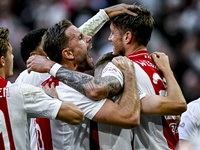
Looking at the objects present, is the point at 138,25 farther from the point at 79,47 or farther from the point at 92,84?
the point at 92,84

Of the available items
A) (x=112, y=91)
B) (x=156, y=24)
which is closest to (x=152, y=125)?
(x=112, y=91)

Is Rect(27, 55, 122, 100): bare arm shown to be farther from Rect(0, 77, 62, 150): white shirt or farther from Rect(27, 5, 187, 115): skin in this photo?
Rect(0, 77, 62, 150): white shirt

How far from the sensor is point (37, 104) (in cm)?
188

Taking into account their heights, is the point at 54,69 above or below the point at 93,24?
below

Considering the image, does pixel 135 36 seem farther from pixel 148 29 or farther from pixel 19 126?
pixel 19 126

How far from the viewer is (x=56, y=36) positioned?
2.56 metres

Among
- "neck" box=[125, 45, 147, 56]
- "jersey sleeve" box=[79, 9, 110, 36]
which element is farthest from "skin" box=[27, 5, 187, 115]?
"jersey sleeve" box=[79, 9, 110, 36]

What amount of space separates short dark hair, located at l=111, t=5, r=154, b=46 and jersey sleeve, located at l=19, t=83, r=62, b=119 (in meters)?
1.17

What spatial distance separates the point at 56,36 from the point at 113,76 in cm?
81

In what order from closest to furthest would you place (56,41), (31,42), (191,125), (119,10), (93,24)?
(56,41)
(119,10)
(93,24)
(191,125)
(31,42)

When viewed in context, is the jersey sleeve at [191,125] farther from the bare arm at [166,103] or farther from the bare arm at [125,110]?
the bare arm at [125,110]

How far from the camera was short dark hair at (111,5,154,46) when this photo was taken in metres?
2.61

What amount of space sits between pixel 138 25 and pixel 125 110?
100cm

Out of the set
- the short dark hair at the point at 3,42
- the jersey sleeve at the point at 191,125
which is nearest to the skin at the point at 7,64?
the short dark hair at the point at 3,42
